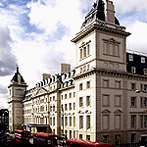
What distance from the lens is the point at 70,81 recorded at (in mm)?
65062

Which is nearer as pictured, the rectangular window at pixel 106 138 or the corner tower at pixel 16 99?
the rectangular window at pixel 106 138

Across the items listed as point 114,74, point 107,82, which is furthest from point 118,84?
point 107,82

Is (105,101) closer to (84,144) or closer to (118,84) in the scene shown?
(118,84)

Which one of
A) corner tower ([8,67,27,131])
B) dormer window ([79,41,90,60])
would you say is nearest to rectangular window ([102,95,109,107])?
dormer window ([79,41,90,60])

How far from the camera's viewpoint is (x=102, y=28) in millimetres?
47125

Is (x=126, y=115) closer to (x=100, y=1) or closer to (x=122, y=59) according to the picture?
(x=122, y=59)

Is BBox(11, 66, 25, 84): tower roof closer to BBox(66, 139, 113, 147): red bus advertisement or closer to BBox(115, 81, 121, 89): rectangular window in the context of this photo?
BBox(115, 81, 121, 89): rectangular window

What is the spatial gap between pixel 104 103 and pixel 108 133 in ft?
20.1

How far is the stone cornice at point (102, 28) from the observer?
46825 millimetres

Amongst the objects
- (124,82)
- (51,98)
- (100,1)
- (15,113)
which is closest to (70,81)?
(51,98)

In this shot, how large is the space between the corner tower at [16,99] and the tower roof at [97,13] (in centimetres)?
7219

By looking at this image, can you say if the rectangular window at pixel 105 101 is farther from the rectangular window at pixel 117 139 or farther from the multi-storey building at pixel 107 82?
the rectangular window at pixel 117 139

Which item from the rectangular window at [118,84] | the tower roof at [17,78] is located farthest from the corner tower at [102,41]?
the tower roof at [17,78]

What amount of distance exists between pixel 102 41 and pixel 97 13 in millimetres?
6587
